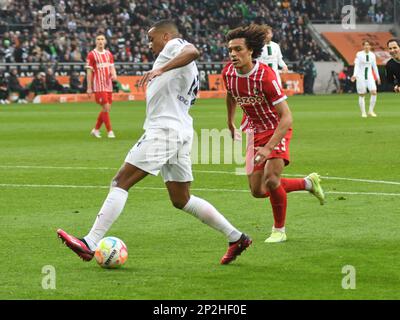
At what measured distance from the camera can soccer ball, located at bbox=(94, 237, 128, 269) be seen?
8.77 m

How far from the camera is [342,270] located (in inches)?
336

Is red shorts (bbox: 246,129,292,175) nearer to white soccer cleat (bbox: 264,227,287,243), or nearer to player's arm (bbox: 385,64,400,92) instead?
white soccer cleat (bbox: 264,227,287,243)

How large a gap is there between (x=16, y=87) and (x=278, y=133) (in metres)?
38.7

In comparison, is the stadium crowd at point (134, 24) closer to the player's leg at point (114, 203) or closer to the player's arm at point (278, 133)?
the player's arm at point (278, 133)

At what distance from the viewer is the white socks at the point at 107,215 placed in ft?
29.2

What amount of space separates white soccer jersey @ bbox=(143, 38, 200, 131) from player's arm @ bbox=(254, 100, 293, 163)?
703 millimetres

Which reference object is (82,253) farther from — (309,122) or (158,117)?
(309,122)

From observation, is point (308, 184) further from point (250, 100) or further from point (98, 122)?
point (98, 122)

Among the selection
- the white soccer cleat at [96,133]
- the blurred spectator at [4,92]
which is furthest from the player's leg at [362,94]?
the blurred spectator at [4,92]

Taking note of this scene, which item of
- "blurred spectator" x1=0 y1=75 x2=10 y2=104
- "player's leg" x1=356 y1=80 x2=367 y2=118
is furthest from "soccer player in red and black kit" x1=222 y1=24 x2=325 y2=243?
"blurred spectator" x1=0 y1=75 x2=10 y2=104

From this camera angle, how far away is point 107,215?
891 cm

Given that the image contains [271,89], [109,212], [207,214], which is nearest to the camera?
[109,212]

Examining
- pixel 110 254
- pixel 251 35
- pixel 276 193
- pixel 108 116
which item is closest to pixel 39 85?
pixel 108 116

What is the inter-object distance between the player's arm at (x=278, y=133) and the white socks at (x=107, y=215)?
1.21 meters
